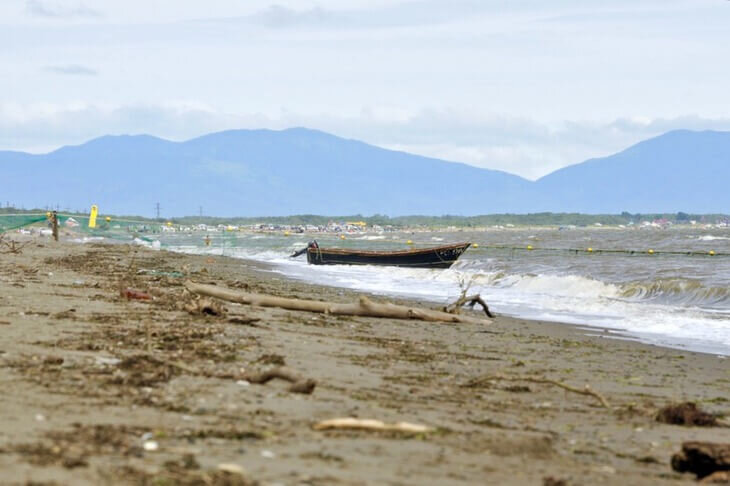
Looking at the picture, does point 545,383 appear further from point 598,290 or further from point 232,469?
point 598,290

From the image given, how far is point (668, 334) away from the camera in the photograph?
46.5 ft

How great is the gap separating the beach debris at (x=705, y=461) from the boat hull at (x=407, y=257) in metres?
29.7

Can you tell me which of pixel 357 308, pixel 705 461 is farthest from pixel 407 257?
pixel 705 461

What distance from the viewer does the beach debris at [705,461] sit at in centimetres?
499

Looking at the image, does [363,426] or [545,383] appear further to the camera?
[545,383]

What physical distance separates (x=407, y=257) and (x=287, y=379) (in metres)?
29.0

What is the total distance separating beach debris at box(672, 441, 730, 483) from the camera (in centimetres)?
499

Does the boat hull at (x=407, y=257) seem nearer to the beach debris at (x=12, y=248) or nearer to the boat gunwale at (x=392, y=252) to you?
the boat gunwale at (x=392, y=252)

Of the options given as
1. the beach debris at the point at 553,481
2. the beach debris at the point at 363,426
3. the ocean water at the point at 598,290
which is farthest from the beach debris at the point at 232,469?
the ocean water at the point at 598,290

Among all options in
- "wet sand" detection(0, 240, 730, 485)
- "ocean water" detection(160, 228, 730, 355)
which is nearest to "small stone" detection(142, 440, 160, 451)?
"wet sand" detection(0, 240, 730, 485)

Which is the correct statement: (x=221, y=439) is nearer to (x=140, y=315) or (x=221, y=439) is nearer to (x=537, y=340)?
(x=140, y=315)

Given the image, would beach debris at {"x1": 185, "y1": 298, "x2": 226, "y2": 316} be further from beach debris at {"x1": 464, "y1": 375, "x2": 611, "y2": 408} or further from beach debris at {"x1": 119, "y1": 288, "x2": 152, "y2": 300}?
beach debris at {"x1": 464, "y1": 375, "x2": 611, "y2": 408}

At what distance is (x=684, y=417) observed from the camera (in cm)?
660

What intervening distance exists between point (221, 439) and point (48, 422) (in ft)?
2.97
